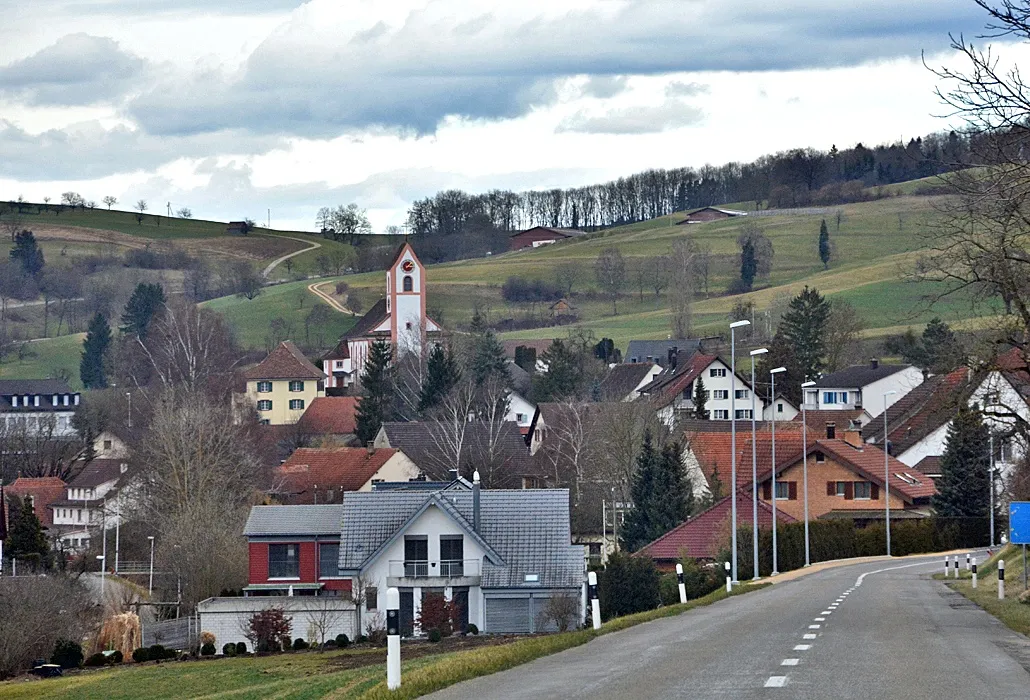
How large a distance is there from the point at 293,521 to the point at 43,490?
155 feet

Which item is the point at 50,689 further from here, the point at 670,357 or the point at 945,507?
the point at 670,357

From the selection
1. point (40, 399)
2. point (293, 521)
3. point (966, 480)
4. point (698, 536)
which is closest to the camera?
point (293, 521)

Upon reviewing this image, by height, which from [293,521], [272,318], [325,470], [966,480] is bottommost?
[293,521]

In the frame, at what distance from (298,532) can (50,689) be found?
76.9ft

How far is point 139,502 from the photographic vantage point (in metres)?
78.2

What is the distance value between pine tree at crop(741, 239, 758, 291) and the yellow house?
61.2 m

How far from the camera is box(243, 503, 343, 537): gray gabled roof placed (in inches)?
2373

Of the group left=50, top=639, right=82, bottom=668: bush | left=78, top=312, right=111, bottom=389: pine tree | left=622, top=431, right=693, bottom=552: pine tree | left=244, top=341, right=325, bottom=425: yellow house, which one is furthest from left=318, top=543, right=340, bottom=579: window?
left=78, top=312, right=111, bottom=389: pine tree

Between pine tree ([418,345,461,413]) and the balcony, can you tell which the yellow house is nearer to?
pine tree ([418,345,461,413])

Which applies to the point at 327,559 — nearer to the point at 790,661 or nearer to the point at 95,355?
the point at 790,661

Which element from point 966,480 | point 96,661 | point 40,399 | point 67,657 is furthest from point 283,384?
point 67,657

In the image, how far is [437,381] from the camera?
398ft

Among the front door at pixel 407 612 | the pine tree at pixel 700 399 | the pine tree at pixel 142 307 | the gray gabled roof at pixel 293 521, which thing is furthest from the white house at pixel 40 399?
the front door at pixel 407 612

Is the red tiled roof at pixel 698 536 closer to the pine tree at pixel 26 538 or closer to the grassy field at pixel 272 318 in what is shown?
the pine tree at pixel 26 538
